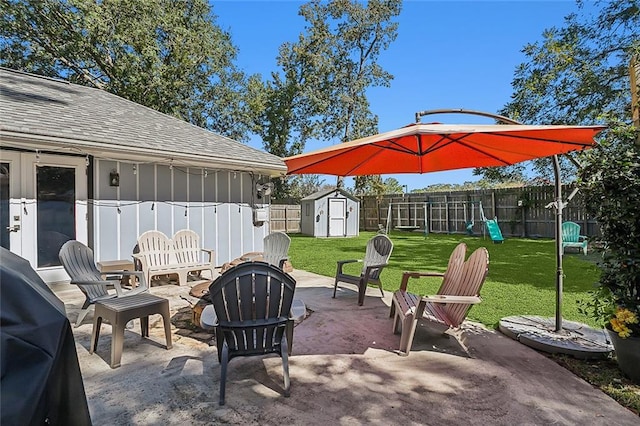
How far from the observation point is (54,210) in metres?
6.05

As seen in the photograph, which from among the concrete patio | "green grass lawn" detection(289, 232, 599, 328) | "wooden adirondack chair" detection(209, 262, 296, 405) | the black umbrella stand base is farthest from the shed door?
"wooden adirondack chair" detection(209, 262, 296, 405)

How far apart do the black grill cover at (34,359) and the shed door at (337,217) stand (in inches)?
641

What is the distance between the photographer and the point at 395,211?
785 inches

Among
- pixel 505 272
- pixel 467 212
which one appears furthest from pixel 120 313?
pixel 467 212

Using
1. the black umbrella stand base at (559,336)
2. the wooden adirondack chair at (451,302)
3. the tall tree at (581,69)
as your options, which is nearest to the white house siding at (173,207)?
the wooden adirondack chair at (451,302)

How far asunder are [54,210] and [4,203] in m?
0.66

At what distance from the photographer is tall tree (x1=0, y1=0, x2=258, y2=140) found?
14.0 metres

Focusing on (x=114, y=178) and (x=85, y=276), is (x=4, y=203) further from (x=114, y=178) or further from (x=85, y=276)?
(x=85, y=276)

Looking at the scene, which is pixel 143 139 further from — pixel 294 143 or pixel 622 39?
pixel 294 143

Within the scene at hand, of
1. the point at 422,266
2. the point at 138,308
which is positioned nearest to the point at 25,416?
the point at 138,308

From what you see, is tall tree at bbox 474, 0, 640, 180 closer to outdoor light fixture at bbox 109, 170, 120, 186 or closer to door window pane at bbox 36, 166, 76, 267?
outdoor light fixture at bbox 109, 170, 120, 186

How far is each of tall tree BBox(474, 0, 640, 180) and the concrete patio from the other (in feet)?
29.2

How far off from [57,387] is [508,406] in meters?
2.77

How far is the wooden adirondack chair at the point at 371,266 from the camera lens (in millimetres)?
5336
